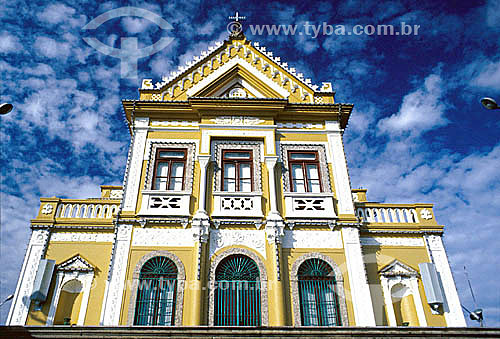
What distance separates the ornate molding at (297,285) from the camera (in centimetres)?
Answer: 1320

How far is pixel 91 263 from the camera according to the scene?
47.4 feet

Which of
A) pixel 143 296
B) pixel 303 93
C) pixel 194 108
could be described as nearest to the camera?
pixel 143 296

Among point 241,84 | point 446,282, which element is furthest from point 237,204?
point 446,282

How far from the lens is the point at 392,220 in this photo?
15.9m

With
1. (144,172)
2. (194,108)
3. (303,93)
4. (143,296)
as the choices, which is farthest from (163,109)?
(143,296)

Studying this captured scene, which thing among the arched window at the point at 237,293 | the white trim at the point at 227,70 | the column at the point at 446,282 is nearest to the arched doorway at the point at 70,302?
the arched window at the point at 237,293

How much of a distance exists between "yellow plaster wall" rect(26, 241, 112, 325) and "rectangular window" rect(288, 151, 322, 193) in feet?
24.8

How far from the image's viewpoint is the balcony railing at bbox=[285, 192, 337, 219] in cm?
1504

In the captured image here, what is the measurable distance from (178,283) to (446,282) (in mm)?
9578

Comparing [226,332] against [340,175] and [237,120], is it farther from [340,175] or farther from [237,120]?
[237,120]

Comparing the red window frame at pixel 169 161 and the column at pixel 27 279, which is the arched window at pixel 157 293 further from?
the column at pixel 27 279

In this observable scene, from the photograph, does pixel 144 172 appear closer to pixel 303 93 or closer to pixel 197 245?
pixel 197 245

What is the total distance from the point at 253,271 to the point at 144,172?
581 cm

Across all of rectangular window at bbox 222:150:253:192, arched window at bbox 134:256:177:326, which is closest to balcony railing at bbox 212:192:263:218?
rectangular window at bbox 222:150:253:192
